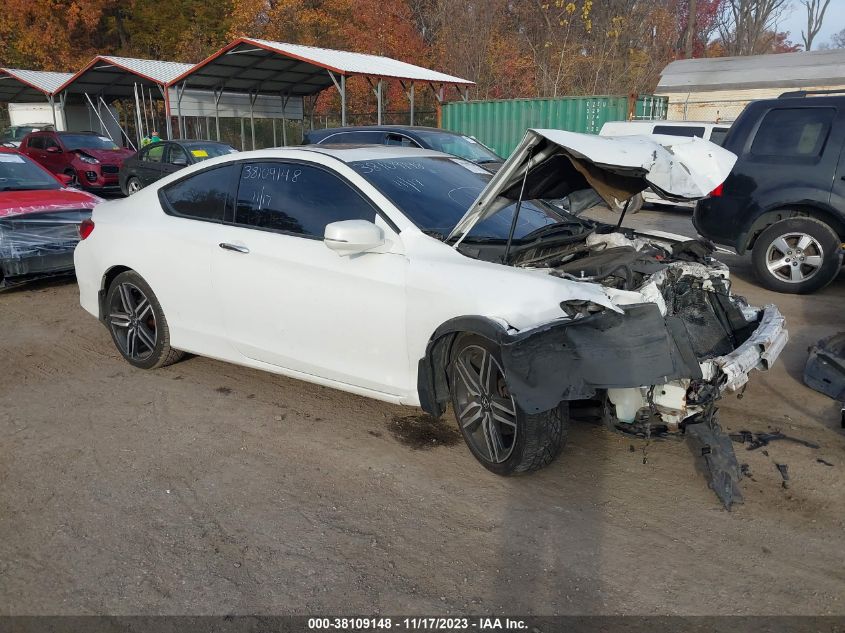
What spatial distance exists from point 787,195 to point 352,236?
5640 millimetres

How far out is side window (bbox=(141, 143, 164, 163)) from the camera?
17.0 metres

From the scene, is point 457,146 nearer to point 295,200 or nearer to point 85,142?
point 295,200

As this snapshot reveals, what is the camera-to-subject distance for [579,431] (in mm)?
4273

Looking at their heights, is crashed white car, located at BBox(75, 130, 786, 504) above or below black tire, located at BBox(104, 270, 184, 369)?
above

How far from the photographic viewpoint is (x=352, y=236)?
3.67m

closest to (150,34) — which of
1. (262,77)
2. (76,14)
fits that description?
(76,14)

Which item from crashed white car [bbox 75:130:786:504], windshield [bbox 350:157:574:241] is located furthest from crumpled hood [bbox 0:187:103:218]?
windshield [bbox 350:157:574:241]

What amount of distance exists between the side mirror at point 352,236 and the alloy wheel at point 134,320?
219cm

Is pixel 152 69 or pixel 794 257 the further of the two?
pixel 152 69

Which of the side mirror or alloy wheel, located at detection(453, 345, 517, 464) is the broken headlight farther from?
the side mirror

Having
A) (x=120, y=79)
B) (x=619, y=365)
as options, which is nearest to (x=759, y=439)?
(x=619, y=365)

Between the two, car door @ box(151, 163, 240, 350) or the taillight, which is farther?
the taillight

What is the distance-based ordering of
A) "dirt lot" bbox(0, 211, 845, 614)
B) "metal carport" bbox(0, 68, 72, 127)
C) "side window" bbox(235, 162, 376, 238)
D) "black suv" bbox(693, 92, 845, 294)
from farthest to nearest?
"metal carport" bbox(0, 68, 72, 127), "black suv" bbox(693, 92, 845, 294), "side window" bbox(235, 162, 376, 238), "dirt lot" bbox(0, 211, 845, 614)

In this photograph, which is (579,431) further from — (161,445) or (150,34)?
(150,34)
